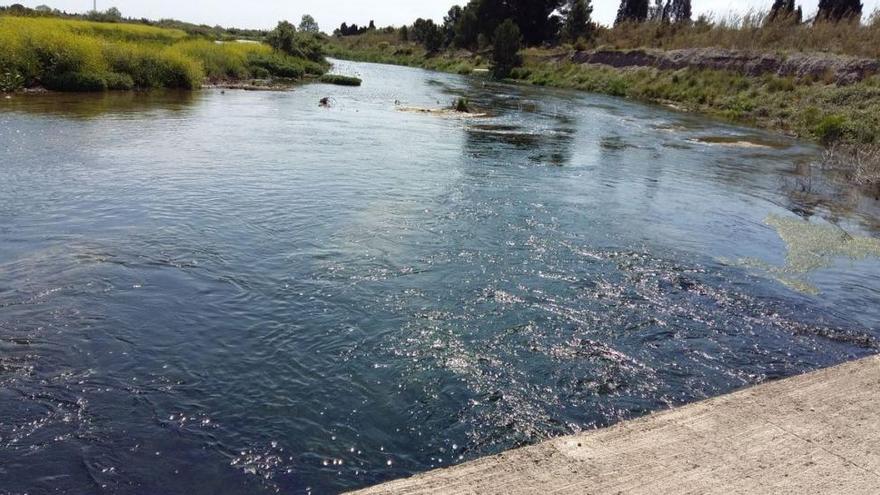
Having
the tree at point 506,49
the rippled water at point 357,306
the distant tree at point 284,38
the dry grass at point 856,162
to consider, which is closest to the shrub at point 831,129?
Answer: the dry grass at point 856,162

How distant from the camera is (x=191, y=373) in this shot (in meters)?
5.98

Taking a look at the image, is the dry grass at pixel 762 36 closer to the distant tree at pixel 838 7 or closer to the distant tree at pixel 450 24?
the distant tree at pixel 838 7

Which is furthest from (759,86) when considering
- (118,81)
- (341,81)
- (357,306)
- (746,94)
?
(357,306)

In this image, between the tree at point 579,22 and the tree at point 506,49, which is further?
the tree at point 579,22

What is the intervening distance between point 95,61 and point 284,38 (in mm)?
26459

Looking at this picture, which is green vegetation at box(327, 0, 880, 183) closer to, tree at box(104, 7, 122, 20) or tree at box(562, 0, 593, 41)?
tree at box(562, 0, 593, 41)

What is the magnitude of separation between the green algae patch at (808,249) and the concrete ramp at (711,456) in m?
4.62

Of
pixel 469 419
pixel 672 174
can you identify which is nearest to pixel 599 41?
pixel 672 174

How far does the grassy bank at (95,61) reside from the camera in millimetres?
24734

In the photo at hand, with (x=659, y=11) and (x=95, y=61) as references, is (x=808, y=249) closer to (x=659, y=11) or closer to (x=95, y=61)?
(x=95, y=61)

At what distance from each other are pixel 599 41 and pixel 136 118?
56622 millimetres

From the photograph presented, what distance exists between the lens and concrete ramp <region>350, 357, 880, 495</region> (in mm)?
4203

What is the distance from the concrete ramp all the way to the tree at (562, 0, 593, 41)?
241 ft

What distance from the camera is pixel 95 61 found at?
89.1 ft
